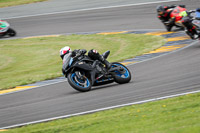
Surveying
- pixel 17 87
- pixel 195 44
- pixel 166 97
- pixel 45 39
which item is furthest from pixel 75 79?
pixel 45 39

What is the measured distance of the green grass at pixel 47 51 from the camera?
1542 cm

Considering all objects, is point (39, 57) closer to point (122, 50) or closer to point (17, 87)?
point (122, 50)

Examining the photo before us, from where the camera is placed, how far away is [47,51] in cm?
2028

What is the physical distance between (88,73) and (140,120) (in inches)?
162

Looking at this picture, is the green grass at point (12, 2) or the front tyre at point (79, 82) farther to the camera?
the green grass at point (12, 2)

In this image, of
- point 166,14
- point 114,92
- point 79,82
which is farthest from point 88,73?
point 166,14

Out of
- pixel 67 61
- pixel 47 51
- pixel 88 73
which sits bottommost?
pixel 47 51

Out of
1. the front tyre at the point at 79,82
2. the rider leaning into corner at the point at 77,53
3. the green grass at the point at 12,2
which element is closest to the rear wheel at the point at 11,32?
the green grass at the point at 12,2

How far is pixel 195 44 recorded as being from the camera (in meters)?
15.8

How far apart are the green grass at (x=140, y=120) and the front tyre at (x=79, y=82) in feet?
7.46

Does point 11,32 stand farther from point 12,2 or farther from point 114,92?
point 114,92

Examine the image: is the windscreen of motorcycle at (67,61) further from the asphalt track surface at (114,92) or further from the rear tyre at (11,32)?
the rear tyre at (11,32)

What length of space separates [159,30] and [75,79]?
1140 cm

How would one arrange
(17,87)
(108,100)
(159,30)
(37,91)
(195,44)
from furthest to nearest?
1. (159,30)
2. (195,44)
3. (17,87)
4. (37,91)
5. (108,100)
